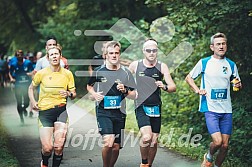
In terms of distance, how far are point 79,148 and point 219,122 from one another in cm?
392

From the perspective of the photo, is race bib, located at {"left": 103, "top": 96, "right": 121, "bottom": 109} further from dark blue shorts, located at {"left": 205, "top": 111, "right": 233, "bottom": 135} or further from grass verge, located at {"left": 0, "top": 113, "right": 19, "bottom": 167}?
grass verge, located at {"left": 0, "top": 113, "right": 19, "bottom": 167}

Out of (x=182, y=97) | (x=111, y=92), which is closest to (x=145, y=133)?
(x=111, y=92)

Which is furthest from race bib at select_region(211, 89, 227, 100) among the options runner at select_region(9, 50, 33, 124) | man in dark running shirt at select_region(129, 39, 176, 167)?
runner at select_region(9, 50, 33, 124)

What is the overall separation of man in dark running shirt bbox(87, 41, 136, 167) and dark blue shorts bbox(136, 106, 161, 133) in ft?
0.95

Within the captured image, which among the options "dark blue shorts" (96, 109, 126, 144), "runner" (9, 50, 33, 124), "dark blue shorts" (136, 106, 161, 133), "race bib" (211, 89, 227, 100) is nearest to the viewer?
"dark blue shorts" (96, 109, 126, 144)

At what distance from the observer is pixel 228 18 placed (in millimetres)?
11914

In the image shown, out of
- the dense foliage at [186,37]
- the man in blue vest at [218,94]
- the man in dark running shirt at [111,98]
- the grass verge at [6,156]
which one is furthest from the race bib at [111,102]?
the dense foliage at [186,37]

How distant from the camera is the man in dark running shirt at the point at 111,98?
833cm

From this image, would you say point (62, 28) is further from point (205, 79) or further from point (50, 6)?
point (205, 79)

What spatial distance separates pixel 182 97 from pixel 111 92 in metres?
7.69

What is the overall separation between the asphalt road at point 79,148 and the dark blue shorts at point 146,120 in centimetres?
139

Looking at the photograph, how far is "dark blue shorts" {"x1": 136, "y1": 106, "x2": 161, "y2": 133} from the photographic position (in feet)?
28.2

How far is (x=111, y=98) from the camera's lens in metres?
8.38

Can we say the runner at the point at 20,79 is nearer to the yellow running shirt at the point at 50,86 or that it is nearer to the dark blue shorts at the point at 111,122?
the yellow running shirt at the point at 50,86
